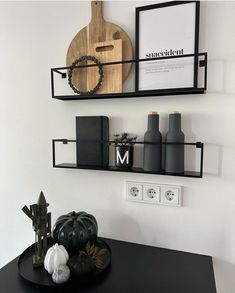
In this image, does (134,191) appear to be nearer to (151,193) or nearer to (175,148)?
(151,193)

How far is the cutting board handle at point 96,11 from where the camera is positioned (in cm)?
110

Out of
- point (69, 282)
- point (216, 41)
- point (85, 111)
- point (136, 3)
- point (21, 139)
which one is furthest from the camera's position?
point (21, 139)

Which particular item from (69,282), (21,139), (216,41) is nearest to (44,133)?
(21,139)

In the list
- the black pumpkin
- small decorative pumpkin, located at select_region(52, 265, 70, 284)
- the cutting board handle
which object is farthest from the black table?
the cutting board handle

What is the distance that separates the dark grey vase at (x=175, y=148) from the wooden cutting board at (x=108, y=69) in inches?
11.7

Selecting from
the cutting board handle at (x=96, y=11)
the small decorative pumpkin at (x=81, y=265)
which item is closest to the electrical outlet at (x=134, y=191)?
the small decorative pumpkin at (x=81, y=265)

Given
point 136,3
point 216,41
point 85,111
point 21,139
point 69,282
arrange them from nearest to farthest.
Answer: point 69,282, point 216,41, point 136,3, point 85,111, point 21,139

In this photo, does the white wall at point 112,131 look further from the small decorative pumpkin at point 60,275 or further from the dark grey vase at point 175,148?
the small decorative pumpkin at point 60,275

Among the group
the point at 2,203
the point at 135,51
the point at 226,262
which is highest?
the point at 135,51

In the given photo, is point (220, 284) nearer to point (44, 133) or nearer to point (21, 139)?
point (44, 133)

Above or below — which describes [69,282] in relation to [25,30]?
below

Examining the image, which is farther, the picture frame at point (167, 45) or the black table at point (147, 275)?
the picture frame at point (167, 45)

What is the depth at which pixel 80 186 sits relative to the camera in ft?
4.03

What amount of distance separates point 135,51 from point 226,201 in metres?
0.78
